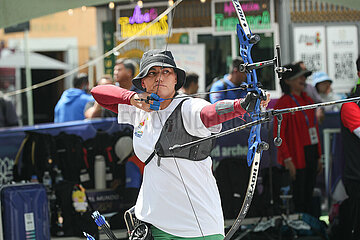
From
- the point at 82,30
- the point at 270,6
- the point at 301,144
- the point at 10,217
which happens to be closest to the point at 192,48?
the point at 270,6

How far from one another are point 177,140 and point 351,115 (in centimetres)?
234

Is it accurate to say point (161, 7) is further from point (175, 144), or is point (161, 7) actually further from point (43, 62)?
point (43, 62)

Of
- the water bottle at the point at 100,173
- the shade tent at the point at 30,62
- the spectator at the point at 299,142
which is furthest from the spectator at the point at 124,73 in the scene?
the shade tent at the point at 30,62

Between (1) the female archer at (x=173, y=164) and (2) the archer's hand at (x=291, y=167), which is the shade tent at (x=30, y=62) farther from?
(1) the female archer at (x=173, y=164)

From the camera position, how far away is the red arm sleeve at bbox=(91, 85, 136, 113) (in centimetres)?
302

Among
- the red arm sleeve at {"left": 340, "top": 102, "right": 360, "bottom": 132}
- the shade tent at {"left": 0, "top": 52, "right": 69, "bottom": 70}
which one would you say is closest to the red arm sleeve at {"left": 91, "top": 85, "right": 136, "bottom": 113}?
the red arm sleeve at {"left": 340, "top": 102, "right": 360, "bottom": 132}

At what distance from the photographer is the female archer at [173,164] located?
8.89 ft

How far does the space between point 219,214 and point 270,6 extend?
17.9 ft

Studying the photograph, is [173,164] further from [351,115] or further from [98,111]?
[98,111]

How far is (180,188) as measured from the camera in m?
2.74

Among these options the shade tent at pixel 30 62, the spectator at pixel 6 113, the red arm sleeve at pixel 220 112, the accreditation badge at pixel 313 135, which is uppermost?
the shade tent at pixel 30 62

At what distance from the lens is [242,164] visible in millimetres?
5328

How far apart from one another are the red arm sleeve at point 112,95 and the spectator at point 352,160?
2167 millimetres

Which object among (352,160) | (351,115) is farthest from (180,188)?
(352,160)
